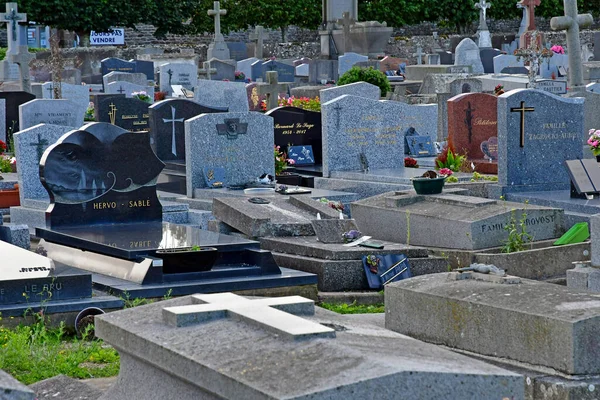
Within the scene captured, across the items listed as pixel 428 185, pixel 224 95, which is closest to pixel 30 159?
pixel 428 185

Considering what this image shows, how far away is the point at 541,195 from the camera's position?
11008 millimetres

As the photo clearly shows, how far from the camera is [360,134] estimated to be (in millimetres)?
12672

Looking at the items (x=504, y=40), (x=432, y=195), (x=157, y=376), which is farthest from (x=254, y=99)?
(x=504, y=40)

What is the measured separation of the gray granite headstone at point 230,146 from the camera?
1134 centimetres

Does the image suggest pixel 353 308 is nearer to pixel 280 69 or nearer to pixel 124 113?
pixel 124 113

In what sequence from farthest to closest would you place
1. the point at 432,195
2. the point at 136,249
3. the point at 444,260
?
1. the point at 432,195
2. the point at 444,260
3. the point at 136,249

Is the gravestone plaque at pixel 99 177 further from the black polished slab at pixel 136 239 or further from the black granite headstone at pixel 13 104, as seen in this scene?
the black granite headstone at pixel 13 104

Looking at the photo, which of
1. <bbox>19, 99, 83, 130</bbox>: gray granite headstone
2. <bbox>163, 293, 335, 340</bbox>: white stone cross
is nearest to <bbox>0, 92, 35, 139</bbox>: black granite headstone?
<bbox>19, 99, 83, 130</bbox>: gray granite headstone

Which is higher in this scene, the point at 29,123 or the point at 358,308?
the point at 29,123

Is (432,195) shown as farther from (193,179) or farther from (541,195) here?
(193,179)

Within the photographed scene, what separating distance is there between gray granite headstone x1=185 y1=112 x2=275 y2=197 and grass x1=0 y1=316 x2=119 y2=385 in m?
4.40

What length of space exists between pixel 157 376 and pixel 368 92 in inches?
439

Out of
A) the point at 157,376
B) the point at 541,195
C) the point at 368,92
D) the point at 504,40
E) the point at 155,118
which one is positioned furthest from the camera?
the point at 504,40

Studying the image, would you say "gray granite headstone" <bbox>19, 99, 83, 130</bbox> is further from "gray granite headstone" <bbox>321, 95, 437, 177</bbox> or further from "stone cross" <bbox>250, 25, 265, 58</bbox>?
"stone cross" <bbox>250, 25, 265, 58</bbox>
